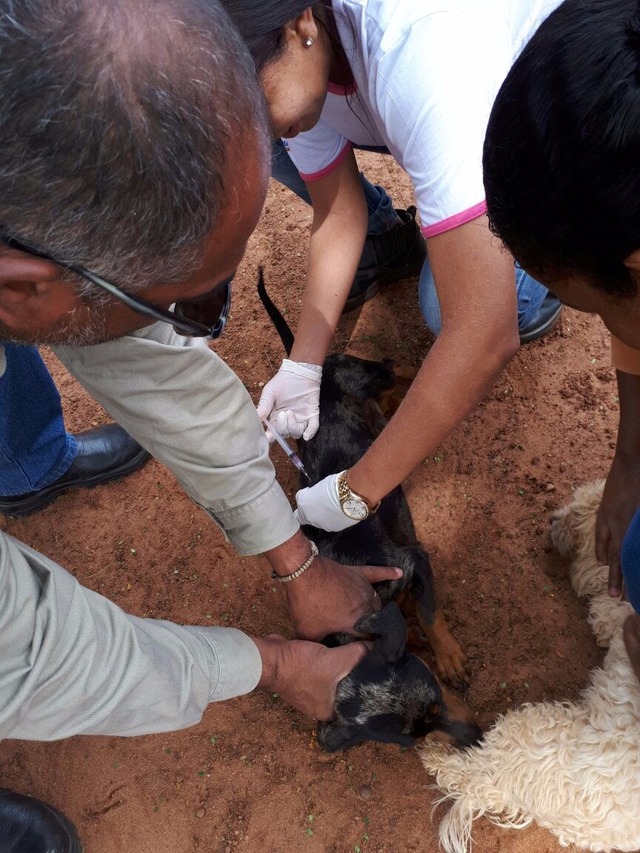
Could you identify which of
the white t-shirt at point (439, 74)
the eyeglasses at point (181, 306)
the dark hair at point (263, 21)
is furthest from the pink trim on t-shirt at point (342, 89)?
the eyeglasses at point (181, 306)

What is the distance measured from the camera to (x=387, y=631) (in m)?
2.20

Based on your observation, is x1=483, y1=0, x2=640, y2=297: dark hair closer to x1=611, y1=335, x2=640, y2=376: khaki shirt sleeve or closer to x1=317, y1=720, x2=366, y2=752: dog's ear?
x1=611, y1=335, x2=640, y2=376: khaki shirt sleeve

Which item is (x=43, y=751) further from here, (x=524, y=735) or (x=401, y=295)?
(x=401, y=295)

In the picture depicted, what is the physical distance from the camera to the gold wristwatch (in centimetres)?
233

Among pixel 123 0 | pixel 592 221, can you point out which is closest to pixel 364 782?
pixel 592 221

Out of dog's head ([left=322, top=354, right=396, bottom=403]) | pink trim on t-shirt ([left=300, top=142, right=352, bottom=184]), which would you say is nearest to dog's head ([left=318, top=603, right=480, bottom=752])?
dog's head ([left=322, top=354, right=396, bottom=403])

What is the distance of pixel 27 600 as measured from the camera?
1.55 m

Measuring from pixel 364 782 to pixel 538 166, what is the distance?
80.3 inches

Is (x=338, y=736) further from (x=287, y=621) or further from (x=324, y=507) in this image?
(x=324, y=507)

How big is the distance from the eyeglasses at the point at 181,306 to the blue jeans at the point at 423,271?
1.05 m

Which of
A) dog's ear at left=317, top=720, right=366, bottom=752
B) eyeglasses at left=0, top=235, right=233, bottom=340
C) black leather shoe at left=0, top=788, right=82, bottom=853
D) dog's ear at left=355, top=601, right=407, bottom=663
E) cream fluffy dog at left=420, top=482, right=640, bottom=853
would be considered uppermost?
eyeglasses at left=0, top=235, right=233, bottom=340

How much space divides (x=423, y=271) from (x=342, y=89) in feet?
3.51

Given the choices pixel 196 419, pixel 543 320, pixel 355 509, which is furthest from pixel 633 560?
pixel 543 320

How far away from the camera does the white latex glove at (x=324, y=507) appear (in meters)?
2.42
